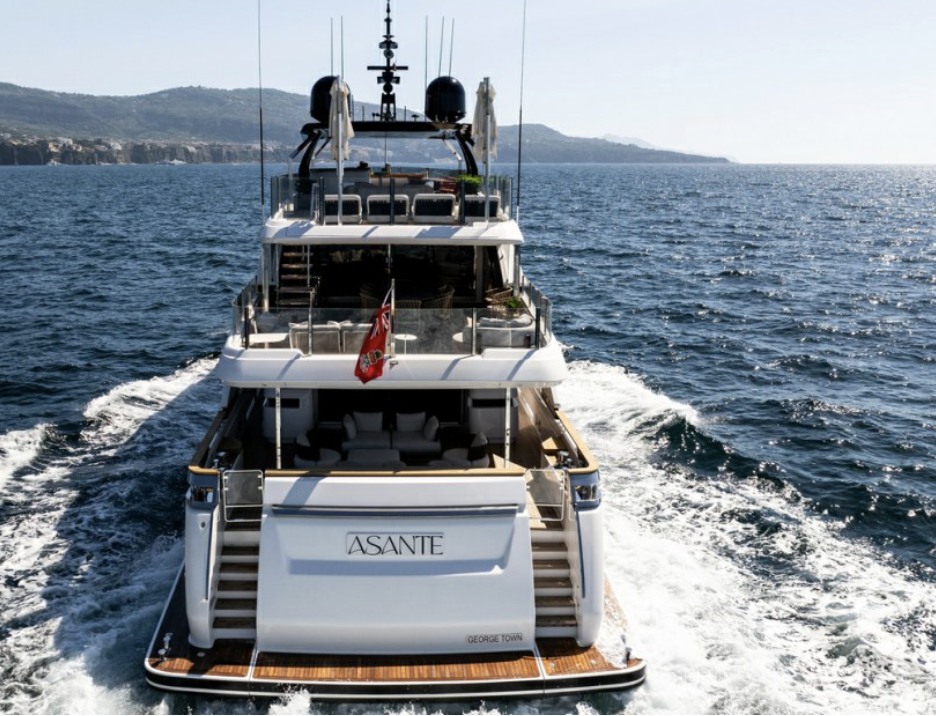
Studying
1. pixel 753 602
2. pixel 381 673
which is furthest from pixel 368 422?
pixel 753 602

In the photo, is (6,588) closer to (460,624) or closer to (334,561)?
(334,561)

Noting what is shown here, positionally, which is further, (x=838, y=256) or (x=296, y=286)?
(x=838, y=256)

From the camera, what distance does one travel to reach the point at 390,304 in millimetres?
12172

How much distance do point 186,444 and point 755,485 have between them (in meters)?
12.2

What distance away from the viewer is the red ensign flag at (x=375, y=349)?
11.7m

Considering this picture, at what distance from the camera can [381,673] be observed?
11.0 metres

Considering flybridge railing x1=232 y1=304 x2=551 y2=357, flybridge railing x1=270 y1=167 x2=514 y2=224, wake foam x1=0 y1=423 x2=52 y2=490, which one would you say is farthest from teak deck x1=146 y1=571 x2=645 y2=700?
wake foam x1=0 y1=423 x2=52 y2=490

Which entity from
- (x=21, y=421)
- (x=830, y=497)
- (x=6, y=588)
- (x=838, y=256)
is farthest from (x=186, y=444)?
(x=838, y=256)

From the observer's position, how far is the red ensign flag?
11695 mm

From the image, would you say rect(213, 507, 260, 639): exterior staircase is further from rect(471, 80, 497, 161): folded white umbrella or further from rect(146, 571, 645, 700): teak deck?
rect(471, 80, 497, 161): folded white umbrella

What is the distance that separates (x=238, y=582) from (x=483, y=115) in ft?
30.2

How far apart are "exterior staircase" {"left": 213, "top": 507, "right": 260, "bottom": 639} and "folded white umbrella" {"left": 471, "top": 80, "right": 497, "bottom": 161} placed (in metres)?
8.16

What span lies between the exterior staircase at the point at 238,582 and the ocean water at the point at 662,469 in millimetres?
975

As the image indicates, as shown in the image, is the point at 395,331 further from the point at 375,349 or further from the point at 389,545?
the point at 389,545
